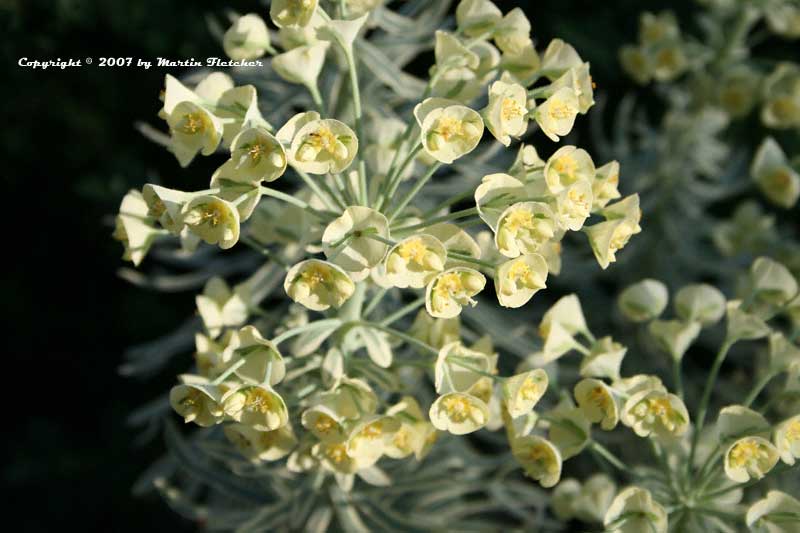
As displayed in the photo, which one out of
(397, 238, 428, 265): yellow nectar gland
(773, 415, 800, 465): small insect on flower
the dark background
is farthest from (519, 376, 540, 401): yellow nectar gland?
the dark background

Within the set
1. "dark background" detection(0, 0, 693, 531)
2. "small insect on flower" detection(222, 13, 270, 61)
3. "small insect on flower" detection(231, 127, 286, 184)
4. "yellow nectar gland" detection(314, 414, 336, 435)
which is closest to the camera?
"small insect on flower" detection(231, 127, 286, 184)

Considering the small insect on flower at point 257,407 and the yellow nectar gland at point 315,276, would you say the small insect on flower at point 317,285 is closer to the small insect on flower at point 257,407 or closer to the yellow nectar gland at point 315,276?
the yellow nectar gland at point 315,276

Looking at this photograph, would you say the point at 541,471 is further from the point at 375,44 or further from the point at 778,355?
the point at 375,44

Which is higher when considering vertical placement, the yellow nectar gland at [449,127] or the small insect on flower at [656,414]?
the yellow nectar gland at [449,127]

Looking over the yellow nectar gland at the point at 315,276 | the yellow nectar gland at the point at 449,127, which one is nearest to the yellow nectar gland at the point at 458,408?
the yellow nectar gland at the point at 315,276

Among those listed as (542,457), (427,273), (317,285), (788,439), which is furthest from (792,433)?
(317,285)

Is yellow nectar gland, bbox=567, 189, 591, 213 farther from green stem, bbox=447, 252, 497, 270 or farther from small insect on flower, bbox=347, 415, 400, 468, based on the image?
small insect on flower, bbox=347, 415, 400, 468

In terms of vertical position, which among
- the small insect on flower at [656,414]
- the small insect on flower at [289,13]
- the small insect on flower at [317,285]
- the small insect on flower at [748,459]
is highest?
the small insect on flower at [289,13]

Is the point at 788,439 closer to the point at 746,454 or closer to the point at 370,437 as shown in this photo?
the point at 746,454
